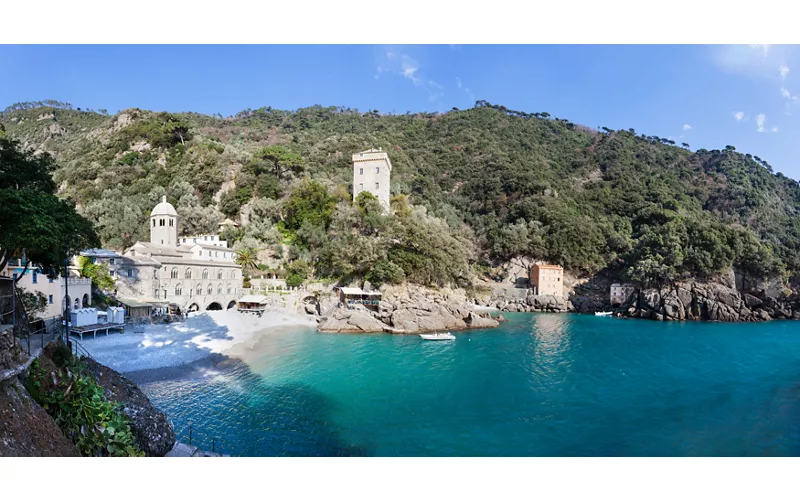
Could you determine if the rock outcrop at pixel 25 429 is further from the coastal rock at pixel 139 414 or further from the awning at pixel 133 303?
the awning at pixel 133 303

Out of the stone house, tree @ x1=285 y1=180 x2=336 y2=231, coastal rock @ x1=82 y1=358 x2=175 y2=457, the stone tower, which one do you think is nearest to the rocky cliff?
tree @ x1=285 y1=180 x2=336 y2=231

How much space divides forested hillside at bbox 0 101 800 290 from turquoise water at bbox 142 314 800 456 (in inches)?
489

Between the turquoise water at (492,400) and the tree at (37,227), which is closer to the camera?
the tree at (37,227)

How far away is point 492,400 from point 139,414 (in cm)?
1072

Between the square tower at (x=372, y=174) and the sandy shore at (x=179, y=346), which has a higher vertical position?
the square tower at (x=372, y=174)

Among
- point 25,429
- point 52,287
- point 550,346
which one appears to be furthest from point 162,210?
point 550,346

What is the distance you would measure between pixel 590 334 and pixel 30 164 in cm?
3254

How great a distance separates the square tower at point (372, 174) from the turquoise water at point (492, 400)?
61.0ft

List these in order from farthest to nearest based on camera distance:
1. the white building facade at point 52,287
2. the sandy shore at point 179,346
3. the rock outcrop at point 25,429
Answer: the white building facade at point 52,287 < the sandy shore at point 179,346 < the rock outcrop at point 25,429

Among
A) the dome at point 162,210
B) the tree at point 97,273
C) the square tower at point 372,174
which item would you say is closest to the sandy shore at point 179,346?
the tree at point 97,273

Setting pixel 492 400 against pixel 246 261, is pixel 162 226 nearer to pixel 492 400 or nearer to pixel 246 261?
pixel 246 261

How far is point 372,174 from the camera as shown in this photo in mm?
37812

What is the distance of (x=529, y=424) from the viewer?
11406mm

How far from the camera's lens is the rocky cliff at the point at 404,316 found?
2553cm
